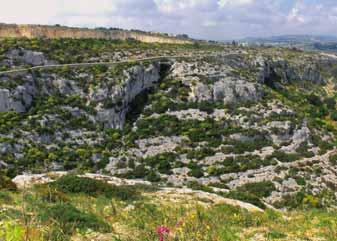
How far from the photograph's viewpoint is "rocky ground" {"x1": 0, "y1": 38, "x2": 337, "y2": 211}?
5084 centimetres

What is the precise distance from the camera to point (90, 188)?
22922 mm

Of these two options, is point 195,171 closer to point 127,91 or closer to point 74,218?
point 127,91

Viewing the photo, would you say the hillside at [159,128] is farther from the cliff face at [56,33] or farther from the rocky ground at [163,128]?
the cliff face at [56,33]

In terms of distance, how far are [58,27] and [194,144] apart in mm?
100712

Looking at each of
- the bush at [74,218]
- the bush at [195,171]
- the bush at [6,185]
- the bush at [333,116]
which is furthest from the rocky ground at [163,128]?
the bush at [74,218]

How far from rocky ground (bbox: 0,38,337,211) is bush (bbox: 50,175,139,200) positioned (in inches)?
770

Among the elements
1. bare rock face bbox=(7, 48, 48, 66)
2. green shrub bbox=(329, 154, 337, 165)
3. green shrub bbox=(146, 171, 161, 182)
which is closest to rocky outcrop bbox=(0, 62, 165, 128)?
bare rock face bbox=(7, 48, 48, 66)

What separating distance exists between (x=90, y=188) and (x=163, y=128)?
41.4 metres

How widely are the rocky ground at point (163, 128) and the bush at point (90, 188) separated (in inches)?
770

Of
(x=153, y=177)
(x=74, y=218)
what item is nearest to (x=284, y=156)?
(x=153, y=177)

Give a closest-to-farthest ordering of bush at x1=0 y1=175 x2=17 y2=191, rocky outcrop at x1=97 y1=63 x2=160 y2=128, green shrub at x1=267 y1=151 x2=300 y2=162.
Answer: bush at x1=0 y1=175 x2=17 y2=191, green shrub at x1=267 y1=151 x2=300 y2=162, rocky outcrop at x1=97 y1=63 x2=160 y2=128

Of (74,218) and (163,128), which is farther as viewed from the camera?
(163,128)

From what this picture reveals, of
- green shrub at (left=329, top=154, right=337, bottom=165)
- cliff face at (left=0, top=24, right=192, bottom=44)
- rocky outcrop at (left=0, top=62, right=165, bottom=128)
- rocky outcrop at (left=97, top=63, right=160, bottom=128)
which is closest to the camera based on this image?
green shrub at (left=329, top=154, right=337, bottom=165)

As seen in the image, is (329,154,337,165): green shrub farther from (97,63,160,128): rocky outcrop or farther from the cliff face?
the cliff face
